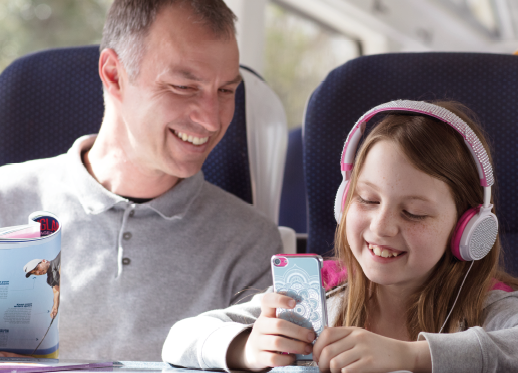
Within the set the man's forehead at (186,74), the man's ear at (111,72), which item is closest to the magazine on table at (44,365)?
the man's forehead at (186,74)

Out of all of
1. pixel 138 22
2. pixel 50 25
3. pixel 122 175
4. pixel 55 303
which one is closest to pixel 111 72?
pixel 138 22

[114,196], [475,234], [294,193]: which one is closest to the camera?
[475,234]

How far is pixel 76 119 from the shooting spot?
1.68 meters

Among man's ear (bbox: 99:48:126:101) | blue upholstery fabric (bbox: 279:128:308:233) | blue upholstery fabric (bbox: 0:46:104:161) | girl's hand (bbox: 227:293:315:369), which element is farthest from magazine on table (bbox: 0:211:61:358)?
blue upholstery fabric (bbox: 279:128:308:233)

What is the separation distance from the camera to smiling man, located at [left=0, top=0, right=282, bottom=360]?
134cm

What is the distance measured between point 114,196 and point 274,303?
2.48 feet

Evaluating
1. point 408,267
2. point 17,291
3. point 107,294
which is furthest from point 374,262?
point 107,294

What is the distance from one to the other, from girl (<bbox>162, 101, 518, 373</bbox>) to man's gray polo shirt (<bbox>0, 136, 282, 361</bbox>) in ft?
1.10

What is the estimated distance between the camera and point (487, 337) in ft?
2.56

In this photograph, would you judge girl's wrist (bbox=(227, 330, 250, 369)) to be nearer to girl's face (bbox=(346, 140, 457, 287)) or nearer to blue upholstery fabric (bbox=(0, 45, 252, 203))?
girl's face (bbox=(346, 140, 457, 287))

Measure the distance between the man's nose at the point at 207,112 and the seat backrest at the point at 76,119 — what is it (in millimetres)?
223

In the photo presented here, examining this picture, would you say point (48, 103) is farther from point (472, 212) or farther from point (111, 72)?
point (472, 212)

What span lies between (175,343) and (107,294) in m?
0.47

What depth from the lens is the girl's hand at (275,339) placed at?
2.56 ft
